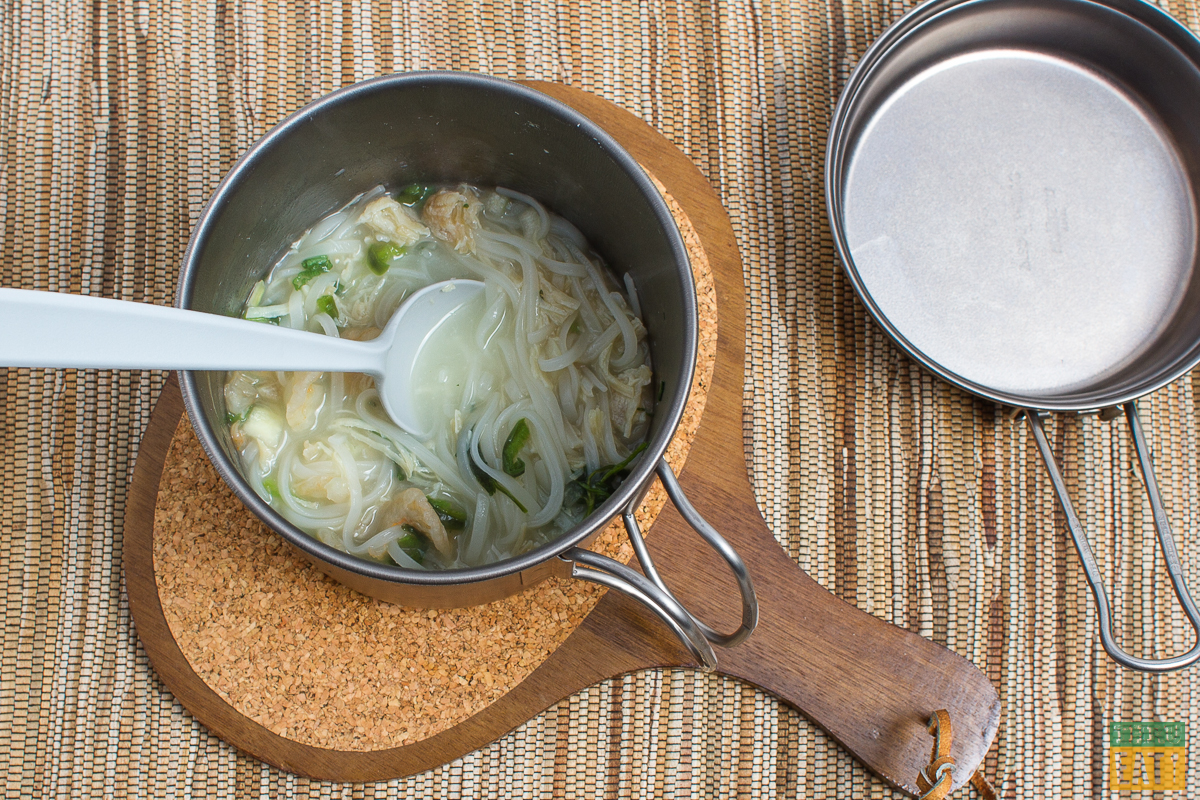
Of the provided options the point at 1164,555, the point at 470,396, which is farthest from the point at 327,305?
the point at 1164,555

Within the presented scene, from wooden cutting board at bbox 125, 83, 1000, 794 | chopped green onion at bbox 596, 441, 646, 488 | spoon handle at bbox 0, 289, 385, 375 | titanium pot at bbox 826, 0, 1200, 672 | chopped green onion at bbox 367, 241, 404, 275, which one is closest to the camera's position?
spoon handle at bbox 0, 289, 385, 375

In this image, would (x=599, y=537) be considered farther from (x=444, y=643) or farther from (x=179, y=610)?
(x=179, y=610)

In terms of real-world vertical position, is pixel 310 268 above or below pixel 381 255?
below

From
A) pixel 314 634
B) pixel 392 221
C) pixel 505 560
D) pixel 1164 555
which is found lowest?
pixel 314 634

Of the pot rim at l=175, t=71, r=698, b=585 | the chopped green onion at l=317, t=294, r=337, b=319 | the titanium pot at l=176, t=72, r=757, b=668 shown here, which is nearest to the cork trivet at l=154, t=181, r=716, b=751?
the titanium pot at l=176, t=72, r=757, b=668

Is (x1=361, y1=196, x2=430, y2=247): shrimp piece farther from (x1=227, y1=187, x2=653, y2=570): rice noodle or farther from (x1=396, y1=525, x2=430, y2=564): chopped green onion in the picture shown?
(x1=396, y1=525, x2=430, y2=564): chopped green onion

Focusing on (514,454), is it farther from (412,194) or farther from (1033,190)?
(1033,190)

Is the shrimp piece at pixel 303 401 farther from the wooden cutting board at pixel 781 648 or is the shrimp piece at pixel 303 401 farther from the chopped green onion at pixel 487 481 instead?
the wooden cutting board at pixel 781 648

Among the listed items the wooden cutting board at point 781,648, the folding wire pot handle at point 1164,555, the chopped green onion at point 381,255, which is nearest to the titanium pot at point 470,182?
the chopped green onion at point 381,255
